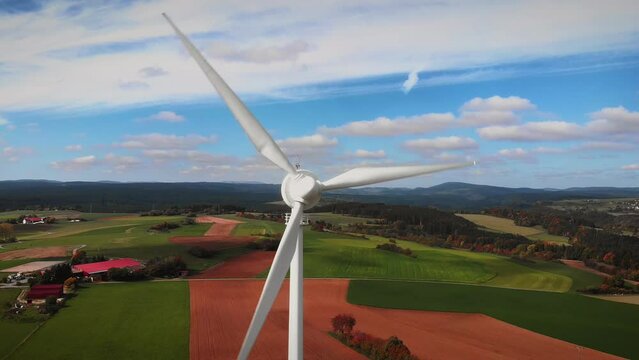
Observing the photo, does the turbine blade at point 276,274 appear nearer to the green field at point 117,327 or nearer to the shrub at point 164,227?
the green field at point 117,327

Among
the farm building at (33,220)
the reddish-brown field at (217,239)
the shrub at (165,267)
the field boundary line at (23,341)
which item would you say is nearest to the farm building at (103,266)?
the shrub at (165,267)

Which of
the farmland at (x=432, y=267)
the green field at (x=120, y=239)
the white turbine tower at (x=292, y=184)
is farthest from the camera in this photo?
the green field at (x=120, y=239)

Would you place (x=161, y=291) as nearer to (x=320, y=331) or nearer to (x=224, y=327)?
(x=224, y=327)

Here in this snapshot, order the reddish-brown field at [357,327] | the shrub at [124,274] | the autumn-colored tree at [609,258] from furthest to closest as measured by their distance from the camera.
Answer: the autumn-colored tree at [609,258]
the shrub at [124,274]
the reddish-brown field at [357,327]

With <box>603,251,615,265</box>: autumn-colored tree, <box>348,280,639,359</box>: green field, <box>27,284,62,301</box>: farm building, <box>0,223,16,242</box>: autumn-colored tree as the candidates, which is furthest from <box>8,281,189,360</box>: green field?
<box>603,251,615,265</box>: autumn-colored tree

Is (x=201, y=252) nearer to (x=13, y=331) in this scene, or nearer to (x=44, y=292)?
(x=44, y=292)

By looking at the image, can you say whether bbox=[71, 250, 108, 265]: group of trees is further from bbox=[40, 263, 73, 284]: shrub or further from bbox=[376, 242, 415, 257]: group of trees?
bbox=[376, 242, 415, 257]: group of trees

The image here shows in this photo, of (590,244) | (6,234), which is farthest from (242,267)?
(590,244)
